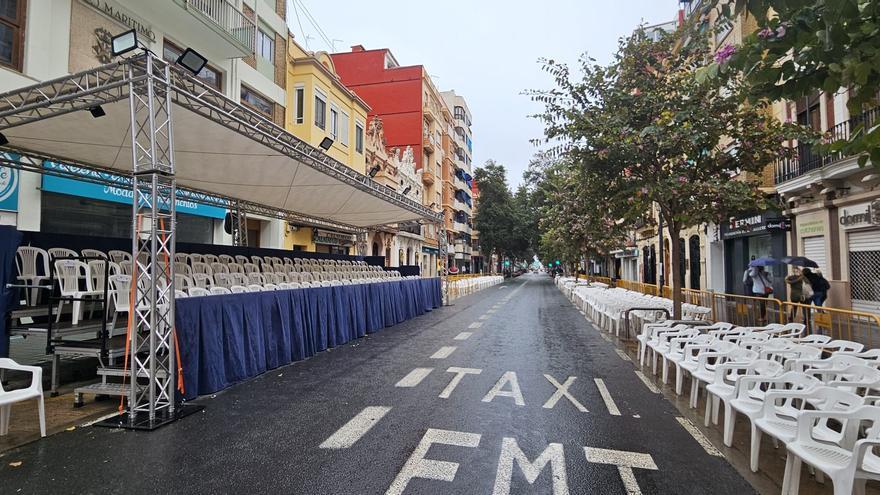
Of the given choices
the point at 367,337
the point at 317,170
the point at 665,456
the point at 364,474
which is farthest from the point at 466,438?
the point at 317,170

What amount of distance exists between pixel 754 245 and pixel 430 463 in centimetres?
2067

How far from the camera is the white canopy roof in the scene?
717 cm

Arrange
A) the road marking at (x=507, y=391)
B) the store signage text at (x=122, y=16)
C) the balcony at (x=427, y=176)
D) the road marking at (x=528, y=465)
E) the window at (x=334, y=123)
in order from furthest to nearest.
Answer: the balcony at (x=427, y=176)
the window at (x=334, y=123)
the store signage text at (x=122, y=16)
the road marking at (x=507, y=391)
the road marking at (x=528, y=465)

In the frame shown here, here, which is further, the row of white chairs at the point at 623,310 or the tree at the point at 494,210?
the tree at the point at 494,210

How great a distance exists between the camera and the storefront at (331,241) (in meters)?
22.6

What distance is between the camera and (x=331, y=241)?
77.8 feet

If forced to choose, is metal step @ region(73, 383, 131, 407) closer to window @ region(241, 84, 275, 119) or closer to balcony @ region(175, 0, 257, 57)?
balcony @ region(175, 0, 257, 57)

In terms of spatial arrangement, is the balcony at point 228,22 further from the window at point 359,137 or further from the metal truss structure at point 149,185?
the window at point 359,137

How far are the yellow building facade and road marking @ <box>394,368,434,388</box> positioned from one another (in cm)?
1342

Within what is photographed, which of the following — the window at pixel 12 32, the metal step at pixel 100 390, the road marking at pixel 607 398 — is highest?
the window at pixel 12 32

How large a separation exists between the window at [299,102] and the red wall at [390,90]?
20806mm

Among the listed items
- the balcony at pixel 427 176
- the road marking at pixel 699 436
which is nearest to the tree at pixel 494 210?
the balcony at pixel 427 176

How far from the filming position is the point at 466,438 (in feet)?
15.0

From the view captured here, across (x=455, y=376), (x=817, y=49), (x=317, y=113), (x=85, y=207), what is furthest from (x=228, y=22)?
(x=817, y=49)
